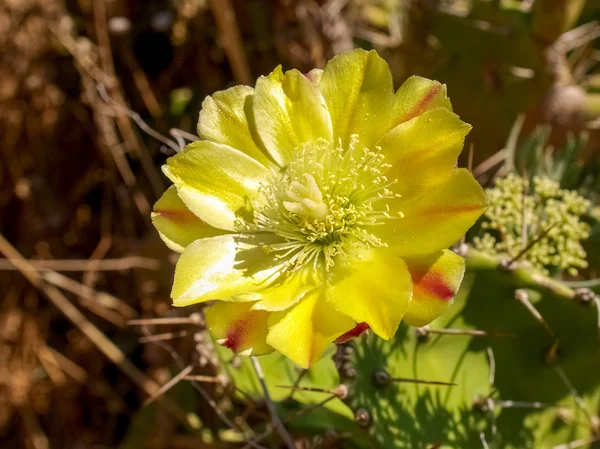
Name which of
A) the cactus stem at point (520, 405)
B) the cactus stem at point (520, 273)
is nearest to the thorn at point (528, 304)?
the cactus stem at point (520, 273)

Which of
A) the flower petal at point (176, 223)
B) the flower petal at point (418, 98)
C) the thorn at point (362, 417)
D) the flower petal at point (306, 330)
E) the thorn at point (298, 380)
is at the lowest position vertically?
the thorn at point (298, 380)

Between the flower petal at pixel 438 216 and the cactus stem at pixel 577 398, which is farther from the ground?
the flower petal at pixel 438 216

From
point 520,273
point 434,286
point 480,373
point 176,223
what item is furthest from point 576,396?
point 176,223

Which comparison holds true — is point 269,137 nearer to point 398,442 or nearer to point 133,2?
point 398,442

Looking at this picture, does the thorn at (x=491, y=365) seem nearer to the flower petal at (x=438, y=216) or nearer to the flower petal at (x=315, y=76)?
the flower petal at (x=438, y=216)

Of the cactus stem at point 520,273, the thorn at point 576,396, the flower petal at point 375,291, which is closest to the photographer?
the flower petal at point 375,291

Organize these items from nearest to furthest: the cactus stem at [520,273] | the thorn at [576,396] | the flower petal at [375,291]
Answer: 1. the flower petal at [375,291]
2. the cactus stem at [520,273]
3. the thorn at [576,396]

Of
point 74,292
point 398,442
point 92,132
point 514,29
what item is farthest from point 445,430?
point 92,132
